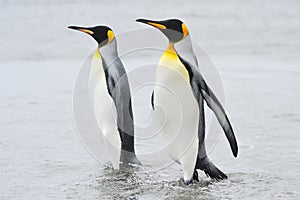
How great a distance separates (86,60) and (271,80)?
3.06 m

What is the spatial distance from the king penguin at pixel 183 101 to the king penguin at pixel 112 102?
0.35 m

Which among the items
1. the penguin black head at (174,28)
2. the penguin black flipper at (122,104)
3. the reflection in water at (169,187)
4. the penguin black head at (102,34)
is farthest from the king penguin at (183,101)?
the penguin black head at (102,34)

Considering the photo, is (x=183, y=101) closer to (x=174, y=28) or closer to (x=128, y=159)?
(x=174, y=28)

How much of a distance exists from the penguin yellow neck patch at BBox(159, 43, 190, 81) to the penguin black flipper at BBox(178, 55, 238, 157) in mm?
27

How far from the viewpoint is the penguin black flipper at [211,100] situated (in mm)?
3744

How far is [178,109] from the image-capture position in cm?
399

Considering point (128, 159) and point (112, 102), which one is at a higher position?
point (112, 102)

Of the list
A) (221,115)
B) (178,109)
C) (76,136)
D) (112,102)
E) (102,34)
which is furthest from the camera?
(76,136)

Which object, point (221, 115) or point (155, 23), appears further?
point (155, 23)

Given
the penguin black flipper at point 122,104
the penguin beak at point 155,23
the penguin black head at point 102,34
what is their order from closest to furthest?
1. the penguin beak at point 155,23
2. the penguin black flipper at point 122,104
3. the penguin black head at point 102,34

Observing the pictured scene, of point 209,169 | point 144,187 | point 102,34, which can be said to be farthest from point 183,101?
point 102,34

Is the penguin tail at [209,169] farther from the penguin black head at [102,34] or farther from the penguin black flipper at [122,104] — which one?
the penguin black head at [102,34]

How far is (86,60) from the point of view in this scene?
30.7ft

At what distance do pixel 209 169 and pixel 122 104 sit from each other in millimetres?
783
